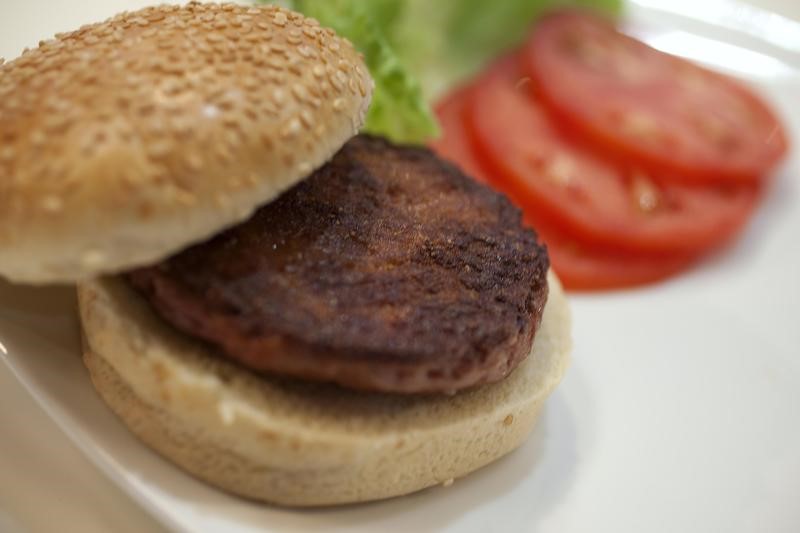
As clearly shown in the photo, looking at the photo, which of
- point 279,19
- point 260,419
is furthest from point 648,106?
point 260,419

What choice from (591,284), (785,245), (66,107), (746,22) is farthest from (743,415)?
(746,22)

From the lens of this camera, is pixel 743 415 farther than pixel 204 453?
Yes

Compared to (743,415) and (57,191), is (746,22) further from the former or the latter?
(57,191)

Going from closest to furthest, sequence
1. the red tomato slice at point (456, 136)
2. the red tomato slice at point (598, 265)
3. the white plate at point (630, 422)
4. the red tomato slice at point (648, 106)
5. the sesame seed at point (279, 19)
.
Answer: the white plate at point (630, 422) < the sesame seed at point (279, 19) < the red tomato slice at point (598, 265) < the red tomato slice at point (648, 106) < the red tomato slice at point (456, 136)

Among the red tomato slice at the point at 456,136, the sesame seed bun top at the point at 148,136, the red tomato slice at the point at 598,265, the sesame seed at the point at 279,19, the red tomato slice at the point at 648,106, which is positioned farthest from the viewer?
the red tomato slice at the point at 456,136

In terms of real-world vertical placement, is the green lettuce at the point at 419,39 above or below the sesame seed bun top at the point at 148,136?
below

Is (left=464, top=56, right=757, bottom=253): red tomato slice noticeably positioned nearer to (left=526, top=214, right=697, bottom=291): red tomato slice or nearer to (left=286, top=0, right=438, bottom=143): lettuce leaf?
(left=526, top=214, right=697, bottom=291): red tomato slice

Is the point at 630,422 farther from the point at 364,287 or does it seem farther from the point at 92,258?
the point at 92,258

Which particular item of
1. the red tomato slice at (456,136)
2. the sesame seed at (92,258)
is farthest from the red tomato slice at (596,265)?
the sesame seed at (92,258)

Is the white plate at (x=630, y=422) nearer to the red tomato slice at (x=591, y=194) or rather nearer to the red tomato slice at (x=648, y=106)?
the red tomato slice at (x=591, y=194)
